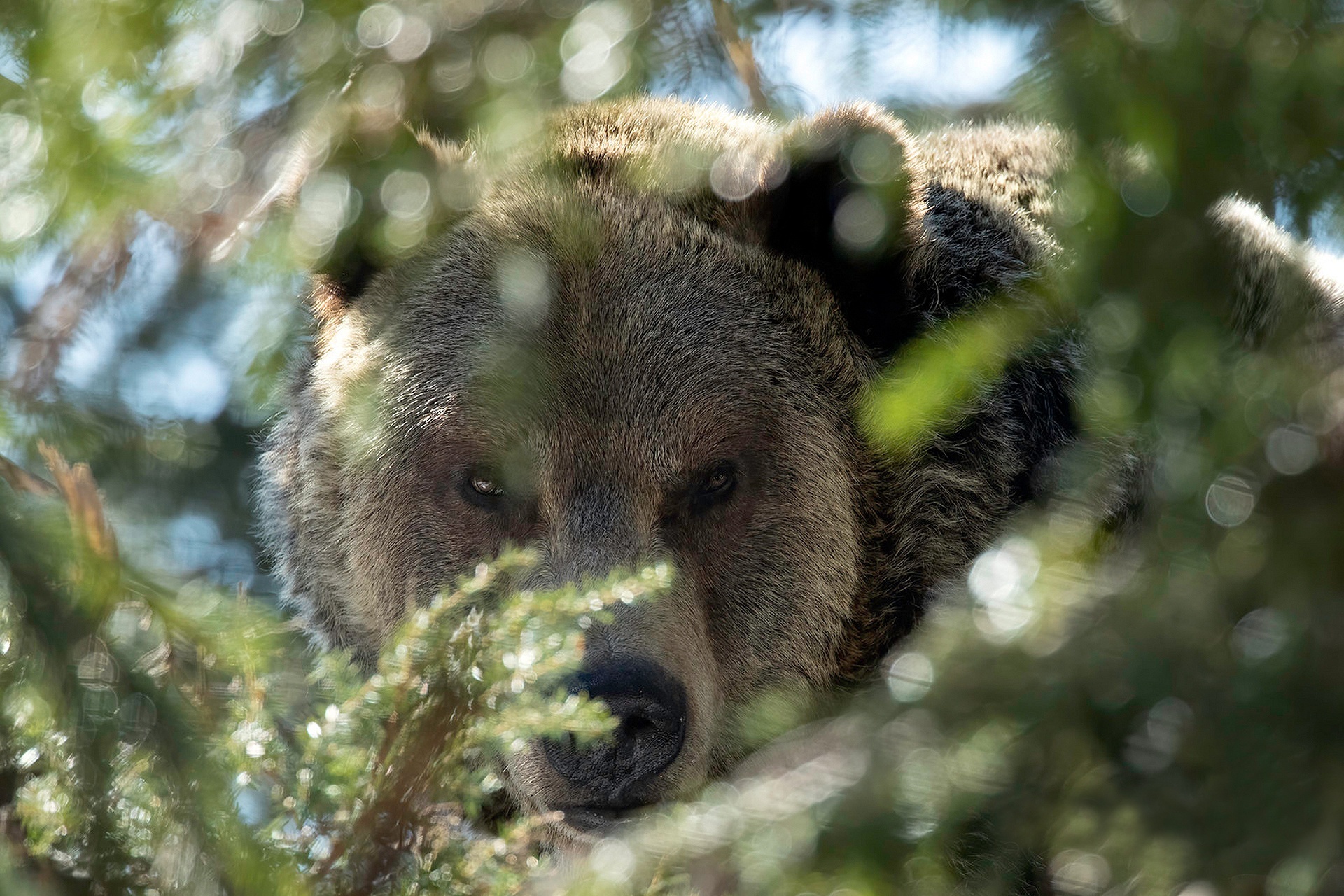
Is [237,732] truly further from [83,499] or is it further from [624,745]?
[624,745]

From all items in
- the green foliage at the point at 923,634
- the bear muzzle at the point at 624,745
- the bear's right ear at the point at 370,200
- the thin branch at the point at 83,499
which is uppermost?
the green foliage at the point at 923,634

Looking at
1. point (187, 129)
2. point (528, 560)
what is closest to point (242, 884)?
point (528, 560)

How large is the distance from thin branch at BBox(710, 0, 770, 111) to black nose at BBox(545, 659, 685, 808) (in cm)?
238

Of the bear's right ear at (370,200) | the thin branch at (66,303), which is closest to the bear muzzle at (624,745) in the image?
the bear's right ear at (370,200)

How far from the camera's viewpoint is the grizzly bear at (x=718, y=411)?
398 cm

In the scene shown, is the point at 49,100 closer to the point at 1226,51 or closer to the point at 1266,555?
the point at 1226,51

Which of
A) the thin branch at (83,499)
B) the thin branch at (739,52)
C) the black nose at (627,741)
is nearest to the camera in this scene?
the thin branch at (83,499)

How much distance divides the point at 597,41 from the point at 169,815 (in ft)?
7.90

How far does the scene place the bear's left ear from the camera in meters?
4.06

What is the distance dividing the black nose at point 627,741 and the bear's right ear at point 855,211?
5.17 feet

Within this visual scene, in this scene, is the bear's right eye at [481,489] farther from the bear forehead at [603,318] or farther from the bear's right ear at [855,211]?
the bear's right ear at [855,211]

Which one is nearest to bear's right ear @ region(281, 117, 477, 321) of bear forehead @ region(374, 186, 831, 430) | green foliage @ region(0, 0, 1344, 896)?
bear forehead @ region(374, 186, 831, 430)

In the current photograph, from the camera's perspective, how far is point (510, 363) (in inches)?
159

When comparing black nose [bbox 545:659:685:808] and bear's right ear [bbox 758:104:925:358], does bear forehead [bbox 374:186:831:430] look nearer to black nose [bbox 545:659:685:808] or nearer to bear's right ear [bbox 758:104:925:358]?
bear's right ear [bbox 758:104:925:358]
